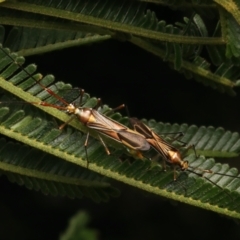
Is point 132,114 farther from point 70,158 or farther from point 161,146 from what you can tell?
point 70,158

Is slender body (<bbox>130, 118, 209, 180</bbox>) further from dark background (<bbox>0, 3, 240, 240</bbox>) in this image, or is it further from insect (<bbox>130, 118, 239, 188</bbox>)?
dark background (<bbox>0, 3, 240, 240</bbox>)

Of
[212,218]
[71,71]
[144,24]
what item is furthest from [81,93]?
[212,218]

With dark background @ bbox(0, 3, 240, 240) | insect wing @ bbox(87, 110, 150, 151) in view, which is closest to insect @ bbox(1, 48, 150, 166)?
insect wing @ bbox(87, 110, 150, 151)

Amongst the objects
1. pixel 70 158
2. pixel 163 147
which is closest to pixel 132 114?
pixel 163 147

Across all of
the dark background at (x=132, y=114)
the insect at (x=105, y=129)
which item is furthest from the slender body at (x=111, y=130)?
the dark background at (x=132, y=114)

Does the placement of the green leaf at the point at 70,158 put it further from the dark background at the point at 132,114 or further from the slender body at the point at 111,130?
the dark background at the point at 132,114
